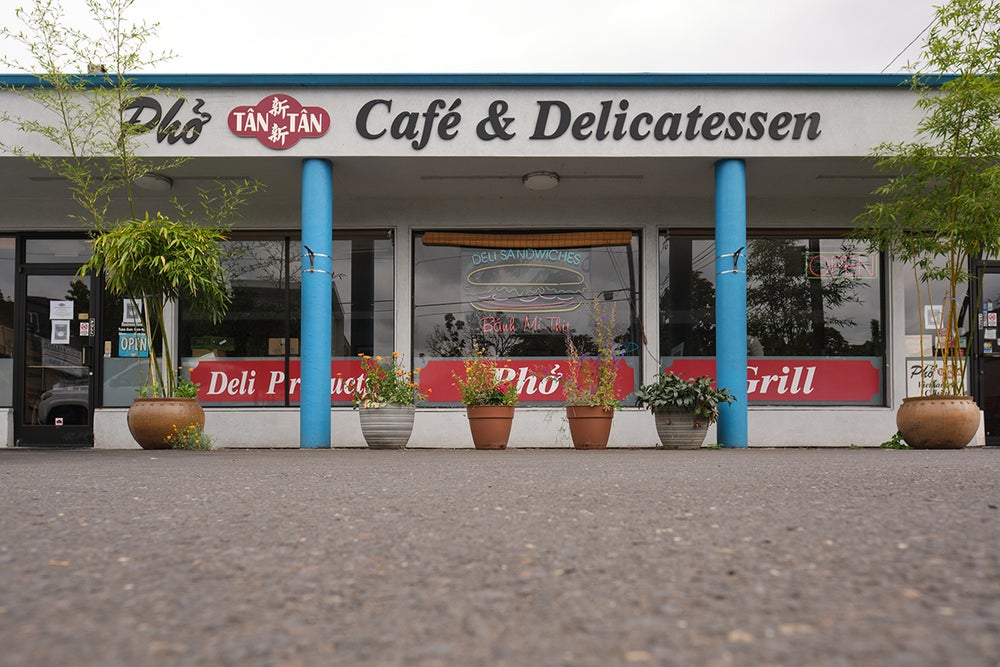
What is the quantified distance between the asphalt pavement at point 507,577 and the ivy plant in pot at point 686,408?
197 inches

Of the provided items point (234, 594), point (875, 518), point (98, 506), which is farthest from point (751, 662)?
point (98, 506)

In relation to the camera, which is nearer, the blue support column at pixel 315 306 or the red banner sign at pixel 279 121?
the blue support column at pixel 315 306

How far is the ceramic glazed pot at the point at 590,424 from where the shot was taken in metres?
9.16

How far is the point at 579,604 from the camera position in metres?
1.82

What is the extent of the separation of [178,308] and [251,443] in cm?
213

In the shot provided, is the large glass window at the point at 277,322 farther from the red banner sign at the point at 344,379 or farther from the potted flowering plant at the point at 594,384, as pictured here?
the potted flowering plant at the point at 594,384

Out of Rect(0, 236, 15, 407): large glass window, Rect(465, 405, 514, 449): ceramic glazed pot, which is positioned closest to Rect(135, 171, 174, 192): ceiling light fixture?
Rect(0, 236, 15, 407): large glass window

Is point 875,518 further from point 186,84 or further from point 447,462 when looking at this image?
point 186,84

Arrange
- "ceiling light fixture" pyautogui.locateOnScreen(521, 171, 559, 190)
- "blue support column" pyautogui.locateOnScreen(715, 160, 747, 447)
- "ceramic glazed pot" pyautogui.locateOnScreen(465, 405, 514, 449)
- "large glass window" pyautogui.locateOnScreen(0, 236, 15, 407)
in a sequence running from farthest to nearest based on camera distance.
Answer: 1. "large glass window" pyautogui.locateOnScreen(0, 236, 15, 407)
2. "ceiling light fixture" pyautogui.locateOnScreen(521, 171, 559, 190)
3. "blue support column" pyautogui.locateOnScreen(715, 160, 747, 447)
4. "ceramic glazed pot" pyautogui.locateOnScreen(465, 405, 514, 449)

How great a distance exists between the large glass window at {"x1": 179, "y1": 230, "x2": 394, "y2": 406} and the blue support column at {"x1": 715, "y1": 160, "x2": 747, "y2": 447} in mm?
4294

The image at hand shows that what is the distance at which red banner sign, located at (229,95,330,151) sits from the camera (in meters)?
9.47

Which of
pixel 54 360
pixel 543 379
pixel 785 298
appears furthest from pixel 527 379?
pixel 54 360

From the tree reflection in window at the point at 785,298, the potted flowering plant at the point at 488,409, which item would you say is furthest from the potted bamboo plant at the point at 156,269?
the tree reflection in window at the point at 785,298

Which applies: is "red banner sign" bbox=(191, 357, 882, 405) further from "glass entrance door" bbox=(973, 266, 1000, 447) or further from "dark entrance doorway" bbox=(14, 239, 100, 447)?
"dark entrance doorway" bbox=(14, 239, 100, 447)
